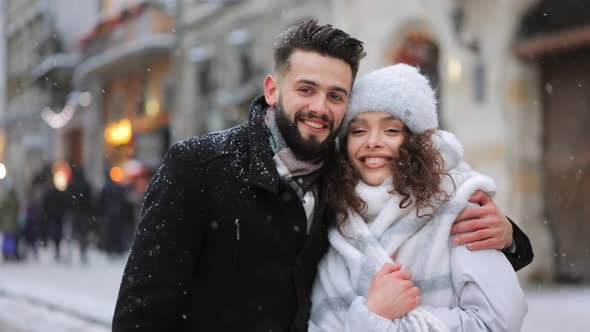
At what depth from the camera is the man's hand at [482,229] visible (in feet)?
8.99

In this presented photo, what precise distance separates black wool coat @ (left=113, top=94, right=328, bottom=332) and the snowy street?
537 cm

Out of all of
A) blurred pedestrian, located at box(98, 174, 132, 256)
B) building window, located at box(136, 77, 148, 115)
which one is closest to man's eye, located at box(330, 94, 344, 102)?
blurred pedestrian, located at box(98, 174, 132, 256)

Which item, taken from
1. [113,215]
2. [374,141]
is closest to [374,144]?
[374,141]

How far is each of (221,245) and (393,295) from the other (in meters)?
0.59

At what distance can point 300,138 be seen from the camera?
2691 mm

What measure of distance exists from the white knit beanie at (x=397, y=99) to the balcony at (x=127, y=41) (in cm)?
1939

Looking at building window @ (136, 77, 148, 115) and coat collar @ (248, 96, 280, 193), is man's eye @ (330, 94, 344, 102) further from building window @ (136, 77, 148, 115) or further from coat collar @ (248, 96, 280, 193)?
building window @ (136, 77, 148, 115)

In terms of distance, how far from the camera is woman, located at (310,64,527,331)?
265 cm

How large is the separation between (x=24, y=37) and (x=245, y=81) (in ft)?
76.1

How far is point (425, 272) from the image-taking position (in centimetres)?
275

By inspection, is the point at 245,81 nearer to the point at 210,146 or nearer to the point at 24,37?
the point at 210,146

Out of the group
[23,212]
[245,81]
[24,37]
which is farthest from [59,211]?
[24,37]

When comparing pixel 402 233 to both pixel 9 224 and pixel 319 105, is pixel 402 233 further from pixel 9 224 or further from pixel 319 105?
pixel 9 224

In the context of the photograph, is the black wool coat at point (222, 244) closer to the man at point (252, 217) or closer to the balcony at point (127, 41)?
the man at point (252, 217)
